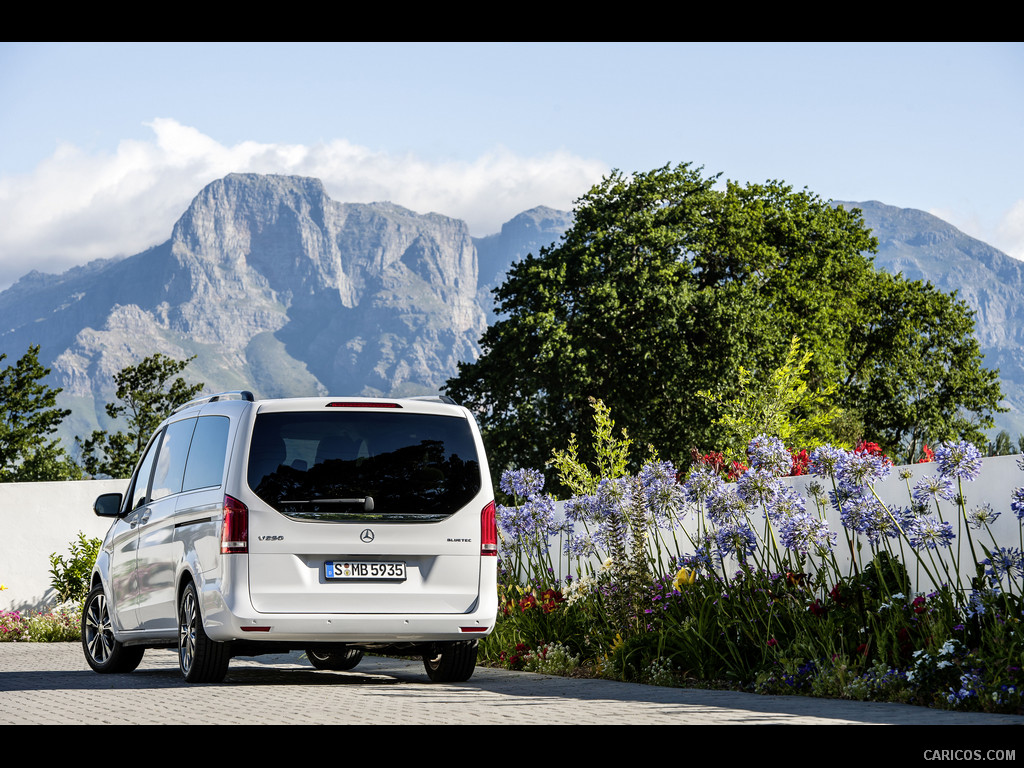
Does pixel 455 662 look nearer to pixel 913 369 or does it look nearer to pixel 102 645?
pixel 102 645

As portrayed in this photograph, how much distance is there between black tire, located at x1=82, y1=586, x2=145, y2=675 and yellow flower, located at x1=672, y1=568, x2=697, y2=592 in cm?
468

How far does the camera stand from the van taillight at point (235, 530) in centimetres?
851

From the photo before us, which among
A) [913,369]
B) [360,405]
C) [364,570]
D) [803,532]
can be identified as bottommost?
[364,570]

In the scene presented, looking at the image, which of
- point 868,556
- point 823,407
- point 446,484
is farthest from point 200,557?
point 823,407

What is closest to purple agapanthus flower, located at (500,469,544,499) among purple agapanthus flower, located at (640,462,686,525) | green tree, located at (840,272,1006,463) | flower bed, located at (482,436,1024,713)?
flower bed, located at (482,436,1024,713)

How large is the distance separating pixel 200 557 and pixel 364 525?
4.08ft

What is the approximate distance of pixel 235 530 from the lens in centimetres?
853

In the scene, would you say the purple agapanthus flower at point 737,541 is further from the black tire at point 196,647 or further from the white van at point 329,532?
the black tire at point 196,647

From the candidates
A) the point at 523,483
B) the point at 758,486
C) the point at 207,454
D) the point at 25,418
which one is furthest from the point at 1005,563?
the point at 25,418

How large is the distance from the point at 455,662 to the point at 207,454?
2551 mm

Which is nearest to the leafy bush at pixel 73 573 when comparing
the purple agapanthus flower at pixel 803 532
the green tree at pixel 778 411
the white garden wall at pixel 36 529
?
the white garden wall at pixel 36 529

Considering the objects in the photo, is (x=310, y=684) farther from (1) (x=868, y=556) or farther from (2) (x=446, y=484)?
(1) (x=868, y=556)

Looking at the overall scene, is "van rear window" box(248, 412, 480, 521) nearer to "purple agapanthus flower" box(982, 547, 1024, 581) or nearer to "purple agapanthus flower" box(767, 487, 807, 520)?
"purple agapanthus flower" box(767, 487, 807, 520)
